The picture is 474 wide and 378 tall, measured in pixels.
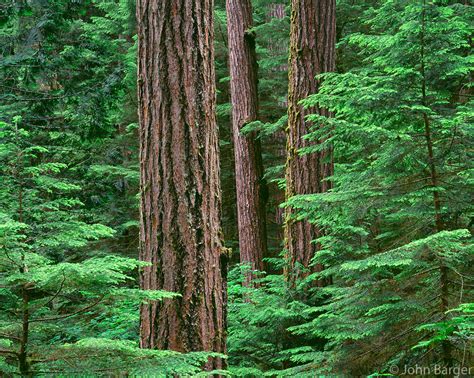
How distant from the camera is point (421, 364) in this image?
122 inches

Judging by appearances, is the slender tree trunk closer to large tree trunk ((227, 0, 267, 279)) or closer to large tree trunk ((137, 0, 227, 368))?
large tree trunk ((137, 0, 227, 368))

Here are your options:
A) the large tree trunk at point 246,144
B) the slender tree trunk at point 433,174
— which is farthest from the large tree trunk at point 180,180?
the large tree trunk at point 246,144

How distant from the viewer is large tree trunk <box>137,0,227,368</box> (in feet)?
11.4

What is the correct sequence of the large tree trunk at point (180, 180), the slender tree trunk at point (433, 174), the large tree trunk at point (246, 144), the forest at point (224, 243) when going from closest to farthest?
the forest at point (224, 243) < the slender tree trunk at point (433, 174) < the large tree trunk at point (180, 180) < the large tree trunk at point (246, 144)

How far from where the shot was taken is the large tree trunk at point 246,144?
909cm

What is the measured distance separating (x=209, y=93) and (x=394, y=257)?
1.83 m

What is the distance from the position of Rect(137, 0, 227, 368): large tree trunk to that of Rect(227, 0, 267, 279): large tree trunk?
539cm

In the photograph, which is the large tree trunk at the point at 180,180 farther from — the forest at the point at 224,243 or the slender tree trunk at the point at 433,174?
the slender tree trunk at the point at 433,174

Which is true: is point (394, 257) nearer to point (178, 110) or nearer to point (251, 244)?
point (178, 110)

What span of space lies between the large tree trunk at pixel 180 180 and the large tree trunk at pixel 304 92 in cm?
200

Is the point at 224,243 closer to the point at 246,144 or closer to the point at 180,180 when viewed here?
the point at 180,180

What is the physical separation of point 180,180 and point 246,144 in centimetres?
583

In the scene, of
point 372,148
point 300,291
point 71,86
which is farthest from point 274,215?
point 372,148

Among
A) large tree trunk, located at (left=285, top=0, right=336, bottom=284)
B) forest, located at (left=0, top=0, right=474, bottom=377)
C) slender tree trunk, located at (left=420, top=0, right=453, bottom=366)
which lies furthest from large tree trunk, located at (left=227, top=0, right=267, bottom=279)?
slender tree trunk, located at (left=420, top=0, right=453, bottom=366)
